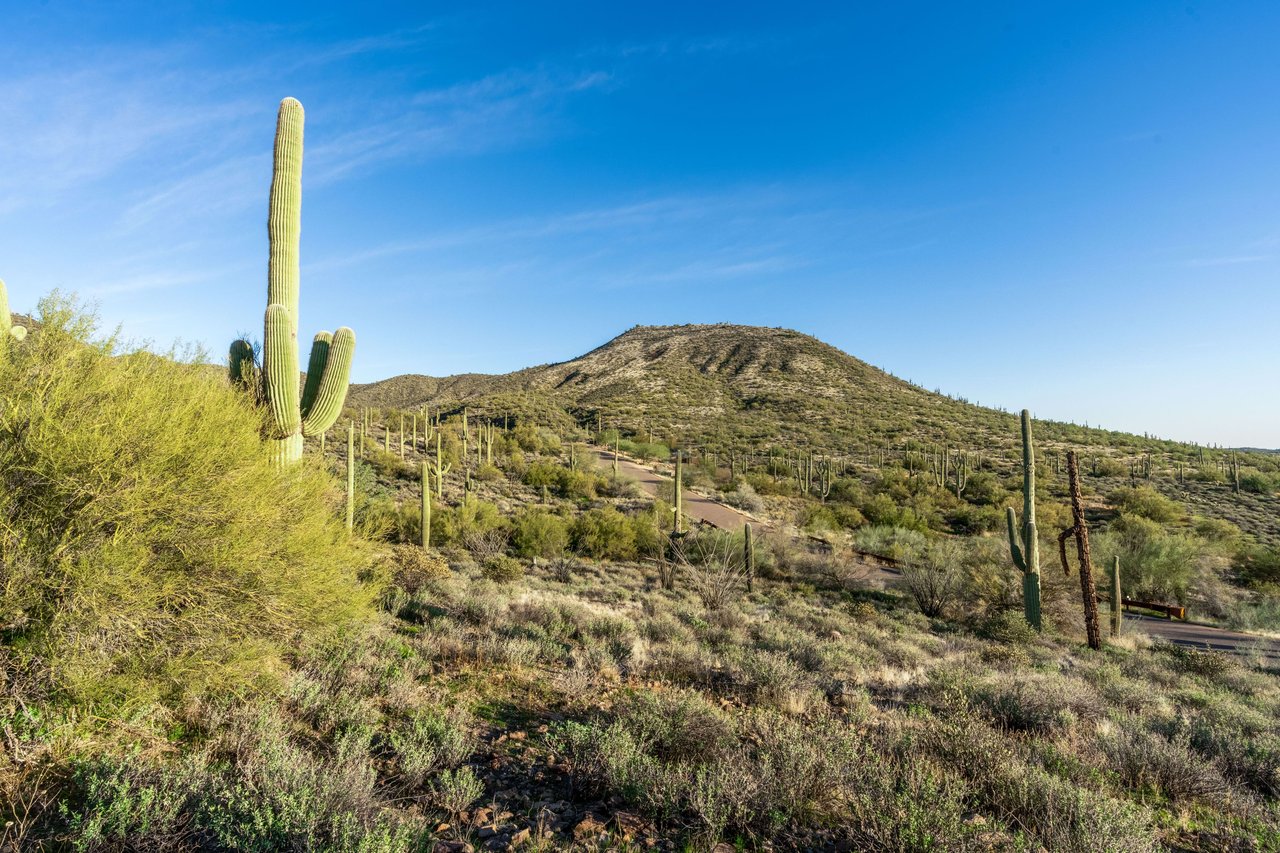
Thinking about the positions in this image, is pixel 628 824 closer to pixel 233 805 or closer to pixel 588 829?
pixel 588 829

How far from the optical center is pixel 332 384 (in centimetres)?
840

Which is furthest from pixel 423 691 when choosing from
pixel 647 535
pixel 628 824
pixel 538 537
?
pixel 647 535

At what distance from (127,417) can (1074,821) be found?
7504 millimetres

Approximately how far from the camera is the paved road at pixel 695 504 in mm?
27469

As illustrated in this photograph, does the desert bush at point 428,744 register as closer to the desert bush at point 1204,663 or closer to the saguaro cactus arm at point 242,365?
the saguaro cactus arm at point 242,365

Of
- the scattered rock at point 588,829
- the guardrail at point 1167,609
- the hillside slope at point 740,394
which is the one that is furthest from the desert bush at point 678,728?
the hillside slope at point 740,394

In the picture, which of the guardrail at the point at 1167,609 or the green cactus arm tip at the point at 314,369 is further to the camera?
the guardrail at the point at 1167,609

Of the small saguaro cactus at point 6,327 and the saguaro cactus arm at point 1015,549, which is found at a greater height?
the small saguaro cactus at point 6,327

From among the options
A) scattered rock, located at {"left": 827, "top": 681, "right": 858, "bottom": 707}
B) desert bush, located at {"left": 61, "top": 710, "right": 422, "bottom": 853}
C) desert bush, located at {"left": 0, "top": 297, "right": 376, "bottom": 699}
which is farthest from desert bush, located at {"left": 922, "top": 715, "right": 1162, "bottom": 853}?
desert bush, located at {"left": 0, "top": 297, "right": 376, "bottom": 699}

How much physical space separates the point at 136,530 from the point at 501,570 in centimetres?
1140

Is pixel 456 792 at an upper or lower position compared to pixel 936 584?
upper

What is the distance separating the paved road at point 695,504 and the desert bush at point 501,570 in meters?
9.81

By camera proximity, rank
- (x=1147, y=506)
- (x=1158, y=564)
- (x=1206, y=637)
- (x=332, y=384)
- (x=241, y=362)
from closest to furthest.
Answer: (x=241, y=362) → (x=332, y=384) → (x=1206, y=637) → (x=1158, y=564) → (x=1147, y=506)

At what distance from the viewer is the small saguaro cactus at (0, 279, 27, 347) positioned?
494 cm
